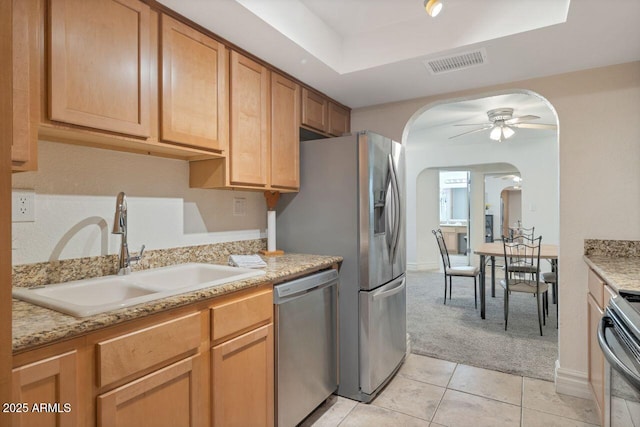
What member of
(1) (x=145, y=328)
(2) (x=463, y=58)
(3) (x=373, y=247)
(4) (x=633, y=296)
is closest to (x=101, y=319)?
(1) (x=145, y=328)

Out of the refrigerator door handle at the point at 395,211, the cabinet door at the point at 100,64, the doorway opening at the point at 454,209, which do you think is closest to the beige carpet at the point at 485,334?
the refrigerator door handle at the point at 395,211

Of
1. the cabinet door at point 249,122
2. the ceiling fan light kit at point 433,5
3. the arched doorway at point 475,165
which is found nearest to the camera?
the ceiling fan light kit at point 433,5

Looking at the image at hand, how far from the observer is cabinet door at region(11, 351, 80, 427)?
905 mm

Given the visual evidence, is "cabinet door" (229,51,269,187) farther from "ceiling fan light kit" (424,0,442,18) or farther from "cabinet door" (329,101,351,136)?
"ceiling fan light kit" (424,0,442,18)

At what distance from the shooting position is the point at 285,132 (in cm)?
242

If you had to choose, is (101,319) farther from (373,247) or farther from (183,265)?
(373,247)

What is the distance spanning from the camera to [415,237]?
22.7ft

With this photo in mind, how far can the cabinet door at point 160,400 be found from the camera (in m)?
1.10

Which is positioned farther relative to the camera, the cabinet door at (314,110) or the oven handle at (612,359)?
the cabinet door at (314,110)

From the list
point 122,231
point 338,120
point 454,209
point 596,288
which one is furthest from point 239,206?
point 454,209

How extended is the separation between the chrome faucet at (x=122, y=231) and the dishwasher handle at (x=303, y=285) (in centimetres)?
72

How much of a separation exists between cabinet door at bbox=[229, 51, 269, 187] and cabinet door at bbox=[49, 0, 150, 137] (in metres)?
0.54

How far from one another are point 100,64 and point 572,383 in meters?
3.22

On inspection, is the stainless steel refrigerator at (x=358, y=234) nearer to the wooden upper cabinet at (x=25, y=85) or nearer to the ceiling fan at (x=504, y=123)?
the wooden upper cabinet at (x=25, y=85)
